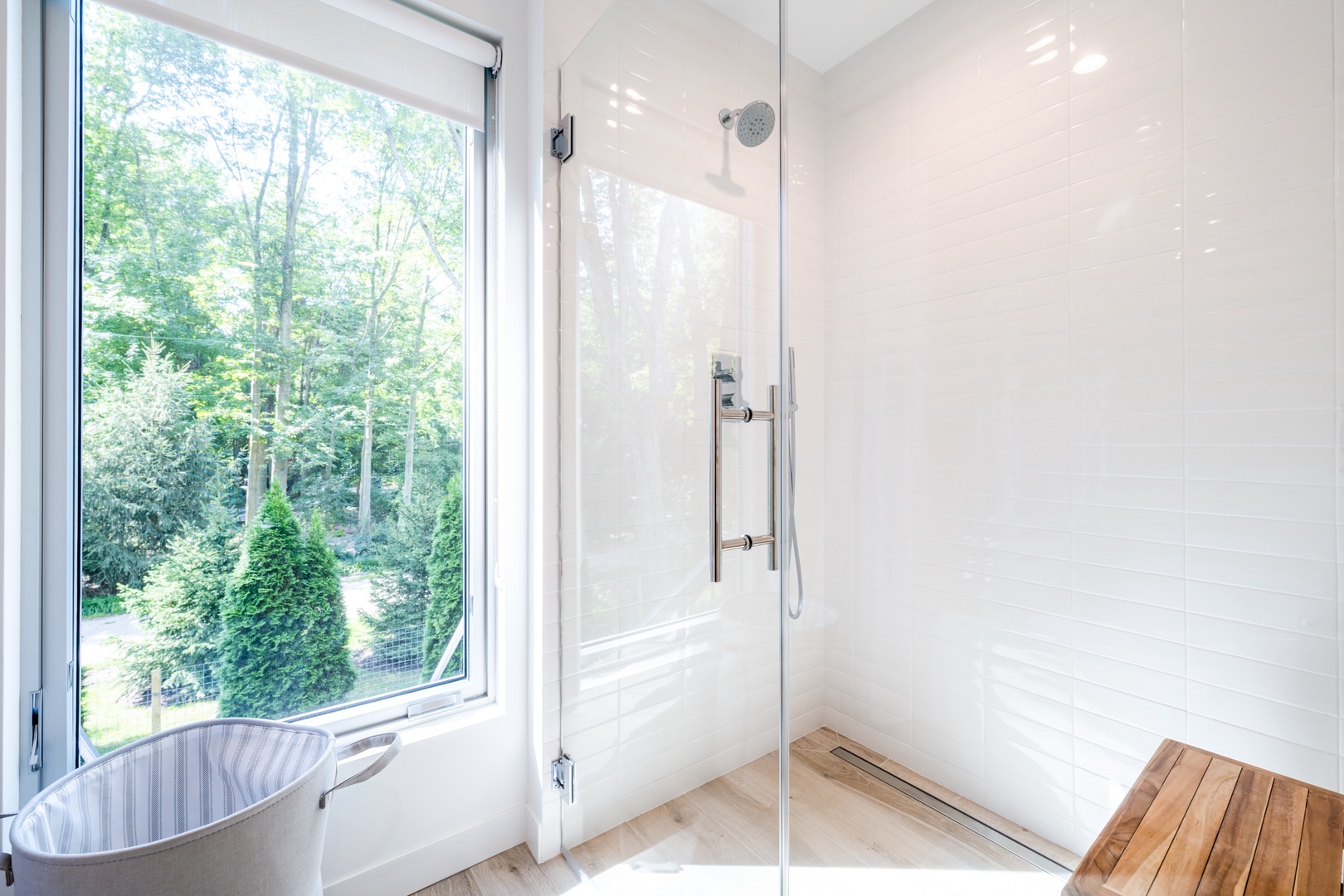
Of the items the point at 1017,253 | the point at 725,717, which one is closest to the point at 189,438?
the point at 725,717

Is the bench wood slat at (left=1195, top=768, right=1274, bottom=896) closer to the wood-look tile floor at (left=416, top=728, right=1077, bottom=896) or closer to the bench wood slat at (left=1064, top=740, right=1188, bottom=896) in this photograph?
the bench wood slat at (left=1064, top=740, right=1188, bottom=896)

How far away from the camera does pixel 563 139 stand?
1.63 m

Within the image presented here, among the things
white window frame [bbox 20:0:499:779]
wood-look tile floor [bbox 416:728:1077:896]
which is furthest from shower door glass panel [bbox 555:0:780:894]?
white window frame [bbox 20:0:499:779]

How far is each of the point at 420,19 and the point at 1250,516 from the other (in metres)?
2.07

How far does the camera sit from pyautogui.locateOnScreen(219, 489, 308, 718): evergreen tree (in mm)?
1379

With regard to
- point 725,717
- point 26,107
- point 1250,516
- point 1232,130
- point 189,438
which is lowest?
point 725,717

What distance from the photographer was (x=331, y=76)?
4.78 ft

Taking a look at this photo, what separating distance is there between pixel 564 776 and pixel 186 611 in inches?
41.1

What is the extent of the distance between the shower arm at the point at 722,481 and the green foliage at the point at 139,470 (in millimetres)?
1204

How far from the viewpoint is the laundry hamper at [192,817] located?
874mm

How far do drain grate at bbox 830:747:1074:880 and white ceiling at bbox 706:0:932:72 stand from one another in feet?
4.31

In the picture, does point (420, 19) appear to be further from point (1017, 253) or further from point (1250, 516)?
point (1250, 516)

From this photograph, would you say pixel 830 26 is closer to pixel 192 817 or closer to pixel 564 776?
pixel 564 776

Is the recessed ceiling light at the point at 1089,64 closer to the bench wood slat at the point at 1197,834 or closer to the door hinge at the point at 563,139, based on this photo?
the bench wood slat at the point at 1197,834
